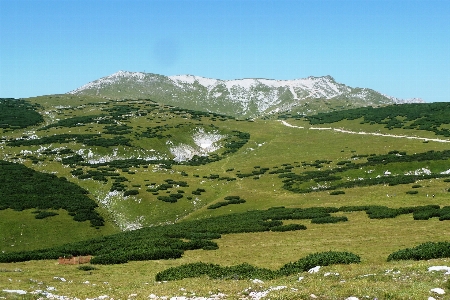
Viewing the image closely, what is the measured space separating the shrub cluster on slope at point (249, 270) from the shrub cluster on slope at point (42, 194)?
38325mm

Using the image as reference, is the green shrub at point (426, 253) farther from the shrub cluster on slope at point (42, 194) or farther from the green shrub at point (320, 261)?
the shrub cluster on slope at point (42, 194)

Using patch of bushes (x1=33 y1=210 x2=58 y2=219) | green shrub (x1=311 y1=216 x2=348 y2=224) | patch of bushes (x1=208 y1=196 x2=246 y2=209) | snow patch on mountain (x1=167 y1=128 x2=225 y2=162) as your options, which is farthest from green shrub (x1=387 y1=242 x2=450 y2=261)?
snow patch on mountain (x1=167 y1=128 x2=225 y2=162)

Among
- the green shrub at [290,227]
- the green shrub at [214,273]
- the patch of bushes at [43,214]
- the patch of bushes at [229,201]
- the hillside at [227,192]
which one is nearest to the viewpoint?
the green shrub at [214,273]

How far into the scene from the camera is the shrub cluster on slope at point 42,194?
60281mm

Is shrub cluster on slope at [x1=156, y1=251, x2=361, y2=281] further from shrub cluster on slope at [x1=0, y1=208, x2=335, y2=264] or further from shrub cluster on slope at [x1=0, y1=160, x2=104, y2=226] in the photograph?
shrub cluster on slope at [x1=0, y1=160, x2=104, y2=226]

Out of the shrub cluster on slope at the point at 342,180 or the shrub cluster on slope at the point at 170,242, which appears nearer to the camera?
the shrub cluster on slope at the point at 170,242

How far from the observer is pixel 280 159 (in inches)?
3976

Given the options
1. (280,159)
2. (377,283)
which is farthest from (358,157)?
(377,283)

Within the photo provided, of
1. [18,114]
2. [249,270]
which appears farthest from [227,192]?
[18,114]

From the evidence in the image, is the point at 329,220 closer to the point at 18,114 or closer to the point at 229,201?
the point at 229,201

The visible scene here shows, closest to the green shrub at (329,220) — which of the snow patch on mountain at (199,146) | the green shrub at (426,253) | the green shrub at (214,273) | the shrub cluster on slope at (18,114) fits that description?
the green shrub at (426,253)

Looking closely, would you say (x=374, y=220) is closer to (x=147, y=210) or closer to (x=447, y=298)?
(x=447, y=298)

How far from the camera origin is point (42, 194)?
219 feet

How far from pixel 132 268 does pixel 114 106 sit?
565 ft
